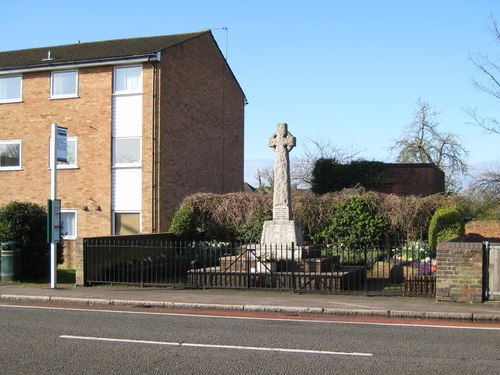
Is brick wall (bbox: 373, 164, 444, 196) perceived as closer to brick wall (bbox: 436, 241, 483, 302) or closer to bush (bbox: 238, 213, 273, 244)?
bush (bbox: 238, 213, 273, 244)

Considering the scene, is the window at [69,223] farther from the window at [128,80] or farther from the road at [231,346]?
the road at [231,346]

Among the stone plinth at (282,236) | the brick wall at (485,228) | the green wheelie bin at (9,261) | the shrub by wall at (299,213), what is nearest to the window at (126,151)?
the shrub by wall at (299,213)

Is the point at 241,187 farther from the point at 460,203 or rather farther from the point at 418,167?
the point at 460,203

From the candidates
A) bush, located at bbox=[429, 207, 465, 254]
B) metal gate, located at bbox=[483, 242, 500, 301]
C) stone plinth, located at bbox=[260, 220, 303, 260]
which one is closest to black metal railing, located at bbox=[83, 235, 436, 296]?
stone plinth, located at bbox=[260, 220, 303, 260]

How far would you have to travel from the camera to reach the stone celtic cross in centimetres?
1678

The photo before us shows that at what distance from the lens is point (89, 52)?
26.6 metres

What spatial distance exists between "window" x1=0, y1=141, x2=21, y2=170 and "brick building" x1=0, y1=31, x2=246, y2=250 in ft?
0.15

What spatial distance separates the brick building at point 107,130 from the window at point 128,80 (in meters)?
0.04

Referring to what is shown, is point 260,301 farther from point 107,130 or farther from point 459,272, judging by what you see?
point 107,130

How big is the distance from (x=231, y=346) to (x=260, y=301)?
463 centimetres

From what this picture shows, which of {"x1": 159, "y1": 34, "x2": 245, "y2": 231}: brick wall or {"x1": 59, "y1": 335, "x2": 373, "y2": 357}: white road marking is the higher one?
{"x1": 159, "y1": 34, "x2": 245, "y2": 231}: brick wall

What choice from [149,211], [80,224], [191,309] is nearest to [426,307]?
[191,309]

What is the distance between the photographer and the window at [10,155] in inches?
1045

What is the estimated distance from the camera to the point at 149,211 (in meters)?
24.3
